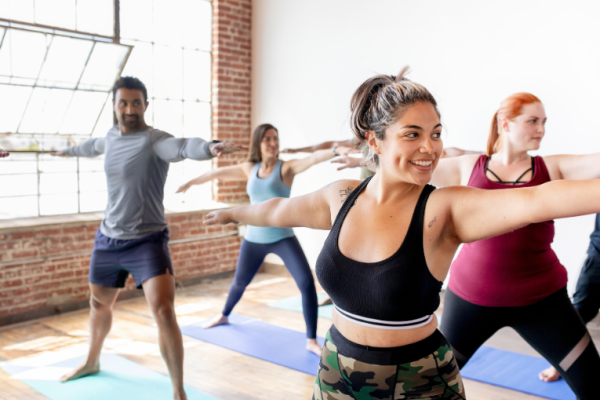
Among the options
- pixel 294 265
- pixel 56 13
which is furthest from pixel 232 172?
pixel 56 13

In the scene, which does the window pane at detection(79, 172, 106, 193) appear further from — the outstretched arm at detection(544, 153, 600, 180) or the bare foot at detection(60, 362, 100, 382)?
the outstretched arm at detection(544, 153, 600, 180)

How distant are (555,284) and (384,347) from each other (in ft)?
3.53

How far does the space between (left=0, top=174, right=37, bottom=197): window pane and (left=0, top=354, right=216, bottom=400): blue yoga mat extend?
1.58 m

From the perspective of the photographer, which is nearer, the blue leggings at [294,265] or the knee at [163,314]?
the knee at [163,314]

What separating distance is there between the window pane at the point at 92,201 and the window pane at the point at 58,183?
0.34ft

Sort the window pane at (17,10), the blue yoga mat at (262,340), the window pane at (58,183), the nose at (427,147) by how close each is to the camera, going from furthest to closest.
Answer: the window pane at (58,183)
the window pane at (17,10)
the blue yoga mat at (262,340)
the nose at (427,147)

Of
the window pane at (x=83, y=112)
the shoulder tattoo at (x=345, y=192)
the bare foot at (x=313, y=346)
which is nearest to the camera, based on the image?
the shoulder tattoo at (x=345, y=192)

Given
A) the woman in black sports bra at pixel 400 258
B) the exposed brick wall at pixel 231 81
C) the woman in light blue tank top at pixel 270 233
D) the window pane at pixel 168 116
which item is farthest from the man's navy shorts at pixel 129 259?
the exposed brick wall at pixel 231 81

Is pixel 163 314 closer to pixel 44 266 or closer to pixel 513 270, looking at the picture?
pixel 513 270

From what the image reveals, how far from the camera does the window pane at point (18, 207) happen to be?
451 cm

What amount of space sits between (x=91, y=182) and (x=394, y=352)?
14.1 feet

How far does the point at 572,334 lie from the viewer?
2.00 meters

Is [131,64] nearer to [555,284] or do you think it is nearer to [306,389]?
[306,389]

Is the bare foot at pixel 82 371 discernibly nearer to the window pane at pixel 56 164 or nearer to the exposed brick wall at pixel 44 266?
the exposed brick wall at pixel 44 266
